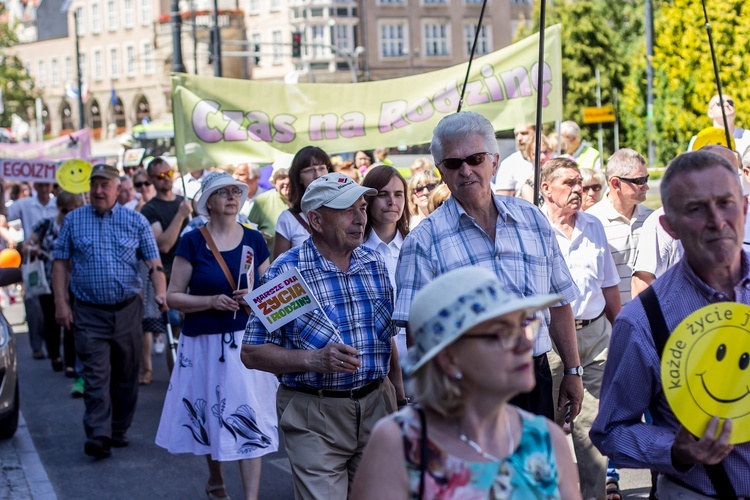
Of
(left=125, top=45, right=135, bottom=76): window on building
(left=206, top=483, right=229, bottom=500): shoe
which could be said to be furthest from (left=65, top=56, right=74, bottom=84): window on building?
(left=206, top=483, right=229, bottom=500): shoe

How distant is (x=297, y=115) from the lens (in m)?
9.85

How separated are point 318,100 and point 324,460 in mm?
5368

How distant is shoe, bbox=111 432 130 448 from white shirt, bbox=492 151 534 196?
3.66 m

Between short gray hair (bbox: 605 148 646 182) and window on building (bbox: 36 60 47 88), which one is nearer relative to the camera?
short gray hair (bbox: 605 148 646 182)

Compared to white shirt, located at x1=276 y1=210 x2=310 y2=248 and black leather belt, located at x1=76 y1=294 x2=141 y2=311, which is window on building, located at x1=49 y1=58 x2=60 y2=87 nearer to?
black leather belt, located at x1=76 y1=294 x2=141 y2=311

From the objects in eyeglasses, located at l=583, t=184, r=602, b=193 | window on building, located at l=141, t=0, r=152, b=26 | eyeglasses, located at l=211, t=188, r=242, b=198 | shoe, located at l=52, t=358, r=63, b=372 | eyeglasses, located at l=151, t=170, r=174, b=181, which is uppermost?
window on building, located at l=141, t=0, r=152, b=26

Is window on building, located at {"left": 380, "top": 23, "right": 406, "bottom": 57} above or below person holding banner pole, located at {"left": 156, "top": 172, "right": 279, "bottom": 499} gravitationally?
above

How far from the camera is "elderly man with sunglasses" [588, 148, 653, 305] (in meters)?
7.12

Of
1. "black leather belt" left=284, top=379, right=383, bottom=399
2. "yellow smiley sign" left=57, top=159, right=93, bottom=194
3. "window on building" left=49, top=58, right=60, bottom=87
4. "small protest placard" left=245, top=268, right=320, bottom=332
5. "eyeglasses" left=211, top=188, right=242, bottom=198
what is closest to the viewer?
"small protest placard" left=245, top=268, right=320, bottom=332

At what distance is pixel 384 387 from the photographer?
5.17 meters

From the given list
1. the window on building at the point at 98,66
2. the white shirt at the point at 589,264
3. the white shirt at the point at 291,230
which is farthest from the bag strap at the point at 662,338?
the window on building at the point at 98,66

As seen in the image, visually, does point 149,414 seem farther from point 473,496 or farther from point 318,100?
point 473,496

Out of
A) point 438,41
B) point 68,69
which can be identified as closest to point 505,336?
point 438,41

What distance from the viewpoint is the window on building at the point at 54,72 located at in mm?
96688
